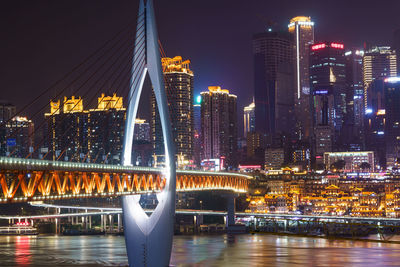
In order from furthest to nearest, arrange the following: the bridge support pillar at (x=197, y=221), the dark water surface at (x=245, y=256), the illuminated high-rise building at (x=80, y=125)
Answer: the bridge support pillar at (x=197, y=221)
the dark water surface at (x=245, y=256)
the illuminated high-rise building at (x=80, y=125)

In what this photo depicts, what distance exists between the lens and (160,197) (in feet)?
169

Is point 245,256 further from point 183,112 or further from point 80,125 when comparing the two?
point 183,112

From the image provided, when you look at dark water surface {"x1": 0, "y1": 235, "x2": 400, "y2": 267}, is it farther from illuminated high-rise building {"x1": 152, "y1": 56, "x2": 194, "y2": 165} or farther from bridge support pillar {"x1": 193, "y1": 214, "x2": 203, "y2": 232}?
illuminated high-rise building {"x1": 152, "y1": 56, "x2": 194, "y2": 165}

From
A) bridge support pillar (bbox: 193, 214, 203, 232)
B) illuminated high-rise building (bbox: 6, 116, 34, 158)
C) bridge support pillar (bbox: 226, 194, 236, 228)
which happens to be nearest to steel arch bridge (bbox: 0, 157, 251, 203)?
illuminated high-rise building (bbox: 6, 116, 34, 158)

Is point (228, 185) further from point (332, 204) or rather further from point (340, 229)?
point (332, 204)

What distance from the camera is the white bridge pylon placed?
47219mm

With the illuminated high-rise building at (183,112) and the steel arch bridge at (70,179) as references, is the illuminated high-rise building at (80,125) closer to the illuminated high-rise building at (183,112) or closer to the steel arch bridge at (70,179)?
the steel arch bridge at (70,179)

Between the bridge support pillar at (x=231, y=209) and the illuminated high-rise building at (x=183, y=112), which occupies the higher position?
the illuminated high-rise building at (x=183, y=112)

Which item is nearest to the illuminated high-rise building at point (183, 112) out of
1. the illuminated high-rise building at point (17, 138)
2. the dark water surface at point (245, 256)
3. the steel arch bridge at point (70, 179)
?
the illuminated high-rise building at point (17, 138)

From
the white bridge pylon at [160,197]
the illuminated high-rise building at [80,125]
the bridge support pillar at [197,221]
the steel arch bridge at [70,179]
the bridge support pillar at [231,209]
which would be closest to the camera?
the steel arch bridge at [70,179]

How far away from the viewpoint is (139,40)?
5141 centimetres

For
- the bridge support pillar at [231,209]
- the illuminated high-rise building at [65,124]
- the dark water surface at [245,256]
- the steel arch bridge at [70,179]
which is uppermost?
the illuminated high-rise building at [65,124]

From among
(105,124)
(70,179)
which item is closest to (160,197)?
(70,179)

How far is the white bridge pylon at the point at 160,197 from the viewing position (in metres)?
47.2
